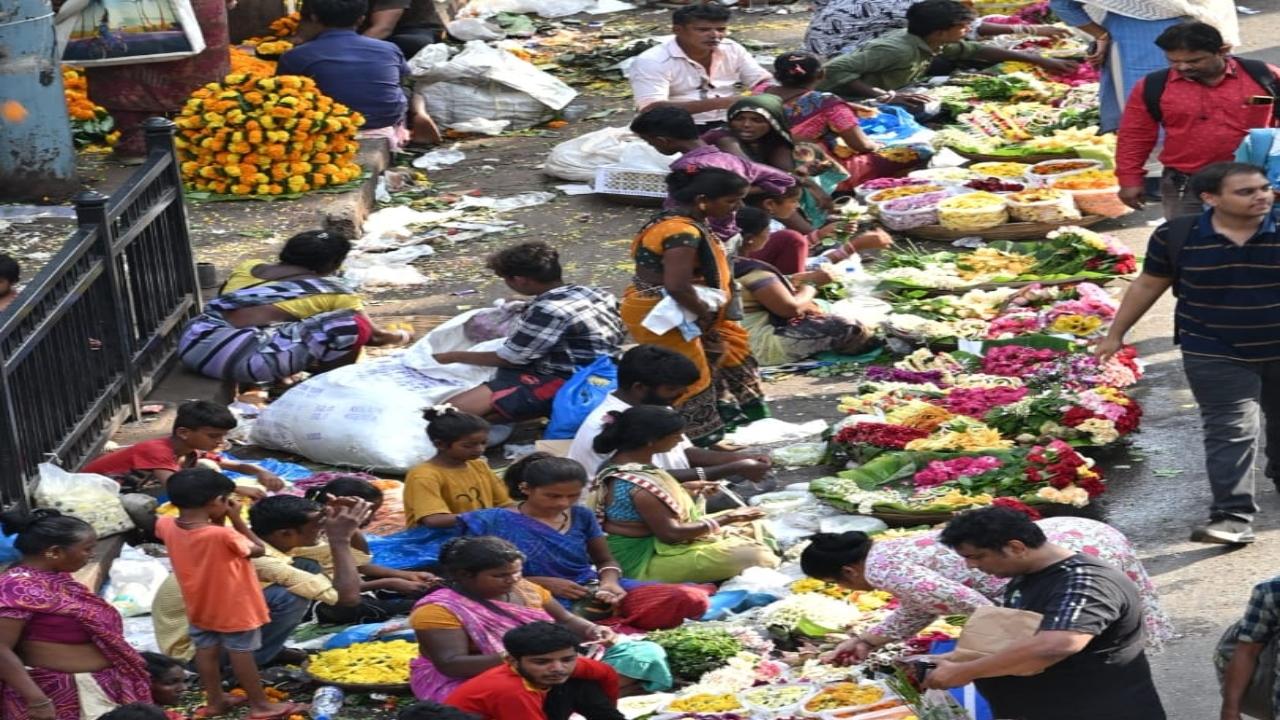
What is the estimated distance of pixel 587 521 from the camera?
776 cm

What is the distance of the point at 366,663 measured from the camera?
7348 mm

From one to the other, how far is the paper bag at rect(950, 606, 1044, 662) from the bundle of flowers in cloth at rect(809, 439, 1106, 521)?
2.17 m

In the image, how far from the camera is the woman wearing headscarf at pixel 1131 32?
39.1ft

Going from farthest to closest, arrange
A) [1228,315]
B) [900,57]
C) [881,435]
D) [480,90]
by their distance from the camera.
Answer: [480,90] → [900,57] → [881,435] → [1228,315]

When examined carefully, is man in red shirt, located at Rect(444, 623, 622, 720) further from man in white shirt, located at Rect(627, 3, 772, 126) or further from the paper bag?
man in white shirt, located at Rect(627, 3, 772, 126)

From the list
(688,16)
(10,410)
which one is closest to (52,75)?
(688,16)

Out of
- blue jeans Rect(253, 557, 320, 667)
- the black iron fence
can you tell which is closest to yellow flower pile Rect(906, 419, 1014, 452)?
blue jeans Rect(253, 557, 320, 667)

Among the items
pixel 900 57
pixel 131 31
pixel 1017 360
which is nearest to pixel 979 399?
pixel 1017 360

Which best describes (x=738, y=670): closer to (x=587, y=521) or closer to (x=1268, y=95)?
(x=587, y=521)

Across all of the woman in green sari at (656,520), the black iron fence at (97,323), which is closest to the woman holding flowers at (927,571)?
the woman in green sari at (656,520)

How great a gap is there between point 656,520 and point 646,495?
0.34 ft

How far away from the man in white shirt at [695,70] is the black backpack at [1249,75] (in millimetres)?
3756

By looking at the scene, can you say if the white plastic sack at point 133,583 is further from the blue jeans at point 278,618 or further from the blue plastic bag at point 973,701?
the blue plastic bag at point 973,701

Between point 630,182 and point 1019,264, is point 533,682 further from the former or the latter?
point 630,182
